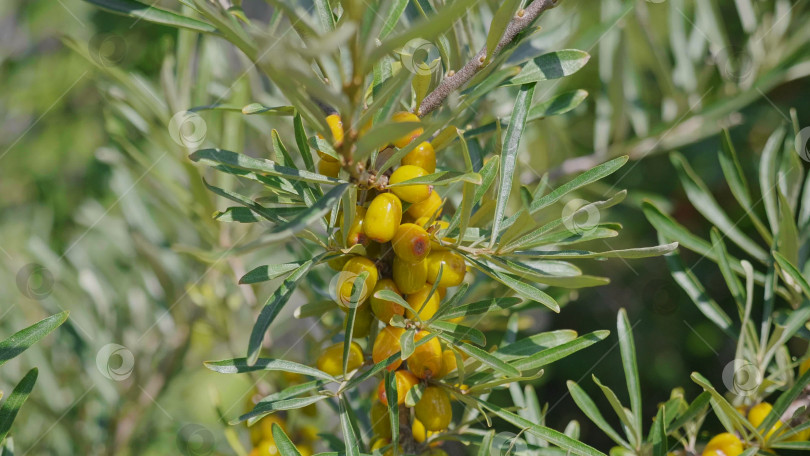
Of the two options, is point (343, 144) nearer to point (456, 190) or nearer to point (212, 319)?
point (456, 190)

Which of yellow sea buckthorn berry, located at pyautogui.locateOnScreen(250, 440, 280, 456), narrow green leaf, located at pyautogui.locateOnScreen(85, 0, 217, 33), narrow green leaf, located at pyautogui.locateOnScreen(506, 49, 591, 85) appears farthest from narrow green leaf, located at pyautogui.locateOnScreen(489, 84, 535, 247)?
yellow sea buckthorn berry, located at pyautogui.locateOnScreen(250, 440, 280, 456)

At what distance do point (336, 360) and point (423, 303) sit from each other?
0.33 feet

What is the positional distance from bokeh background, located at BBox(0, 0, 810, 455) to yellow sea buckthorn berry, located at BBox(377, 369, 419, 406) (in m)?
0.21

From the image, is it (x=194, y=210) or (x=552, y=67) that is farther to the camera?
(x=194, y=210)

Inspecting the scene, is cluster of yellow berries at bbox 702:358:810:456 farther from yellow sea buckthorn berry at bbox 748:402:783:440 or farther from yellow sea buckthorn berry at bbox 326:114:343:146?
yellow sea buckthorn berry at bbox 326:114:343:146

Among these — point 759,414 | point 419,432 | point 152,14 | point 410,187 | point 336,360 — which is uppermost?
point 152,14

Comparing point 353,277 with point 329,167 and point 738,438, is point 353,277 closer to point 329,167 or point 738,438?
point 329,167

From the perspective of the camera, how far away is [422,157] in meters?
0.48

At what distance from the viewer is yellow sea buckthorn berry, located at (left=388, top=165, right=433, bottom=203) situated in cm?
46

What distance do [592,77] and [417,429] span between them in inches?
35.5

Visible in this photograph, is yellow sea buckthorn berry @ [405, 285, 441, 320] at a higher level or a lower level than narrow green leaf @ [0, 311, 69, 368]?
lower

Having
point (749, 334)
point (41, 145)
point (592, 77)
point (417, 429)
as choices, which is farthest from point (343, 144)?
point (41, 145)

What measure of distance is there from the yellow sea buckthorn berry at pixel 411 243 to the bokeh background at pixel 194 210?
25 centimetres

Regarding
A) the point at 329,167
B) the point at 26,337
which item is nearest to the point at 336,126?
the point at 329,167
